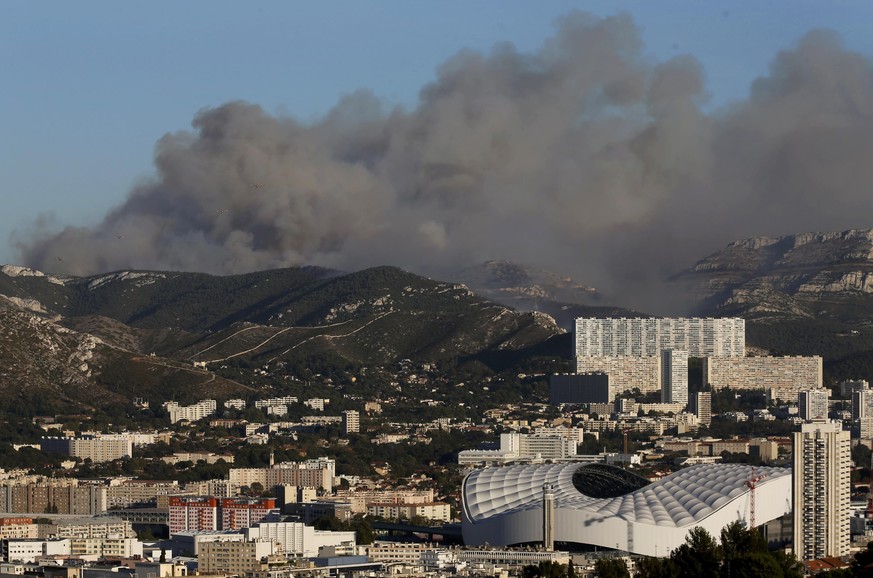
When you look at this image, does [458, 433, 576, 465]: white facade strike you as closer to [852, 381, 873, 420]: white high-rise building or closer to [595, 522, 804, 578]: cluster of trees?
[852, 381, 873, 420]: white high-rise building

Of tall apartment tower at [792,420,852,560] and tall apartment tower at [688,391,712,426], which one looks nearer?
tall apartment tower at [792,420,852,560]

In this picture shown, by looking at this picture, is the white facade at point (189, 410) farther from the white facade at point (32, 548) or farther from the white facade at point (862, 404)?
the white facade at point (32, 548)

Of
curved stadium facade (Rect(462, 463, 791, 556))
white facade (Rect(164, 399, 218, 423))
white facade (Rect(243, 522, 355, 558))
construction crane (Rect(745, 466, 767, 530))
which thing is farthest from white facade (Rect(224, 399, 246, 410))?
construction crane (Rect(745, 466, 767, 530))

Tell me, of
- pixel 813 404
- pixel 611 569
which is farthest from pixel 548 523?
pixel 813 404

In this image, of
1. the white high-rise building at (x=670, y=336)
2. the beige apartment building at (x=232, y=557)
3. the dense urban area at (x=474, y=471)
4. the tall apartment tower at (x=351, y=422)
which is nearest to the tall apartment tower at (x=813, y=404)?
the dense urban area at (x=474, y=471)

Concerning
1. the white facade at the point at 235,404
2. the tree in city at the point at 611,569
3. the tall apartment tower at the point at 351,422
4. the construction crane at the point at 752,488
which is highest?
the white facade at the point at 235,404
